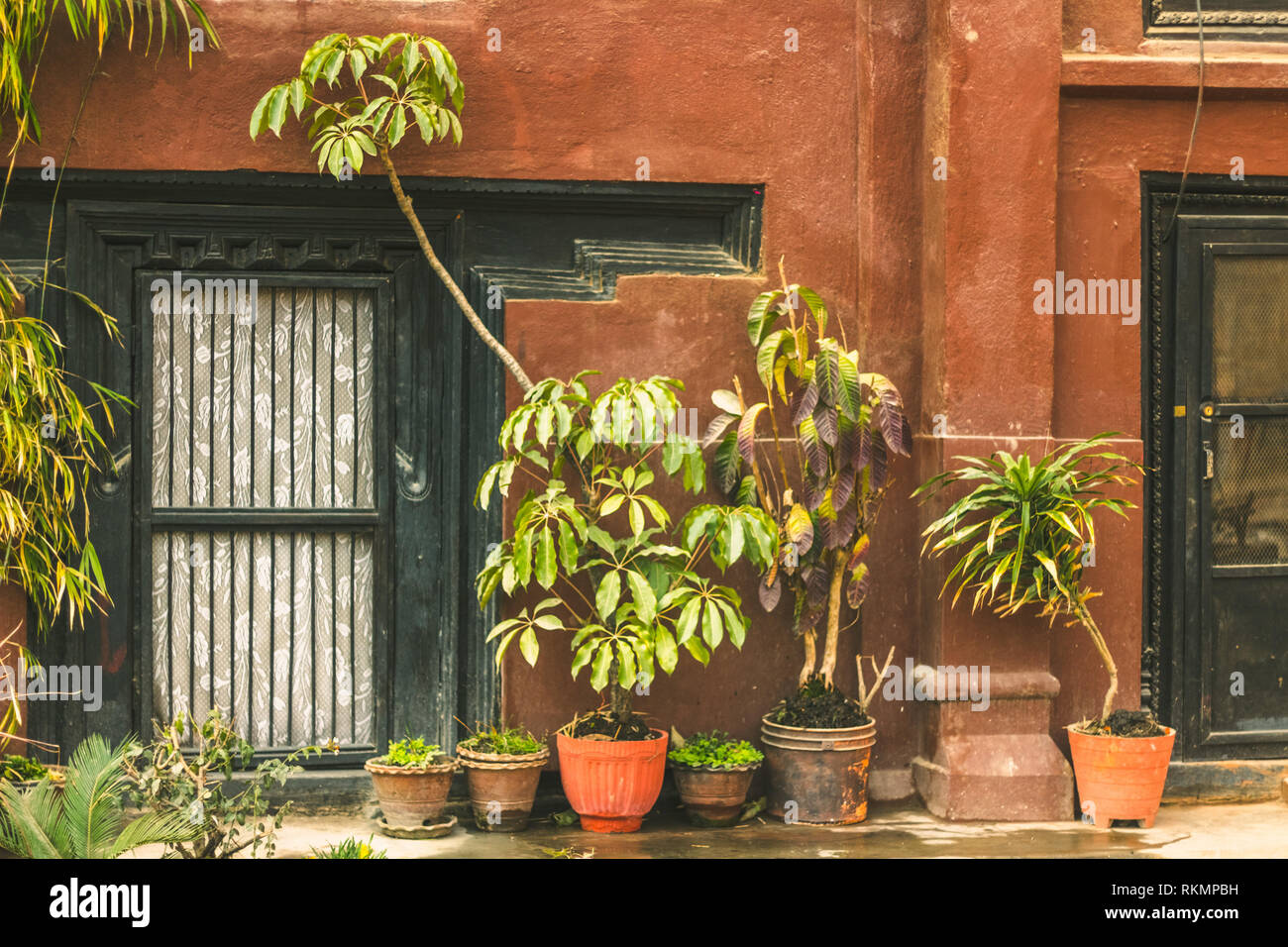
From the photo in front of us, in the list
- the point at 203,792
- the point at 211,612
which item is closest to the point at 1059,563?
the point at 203,792

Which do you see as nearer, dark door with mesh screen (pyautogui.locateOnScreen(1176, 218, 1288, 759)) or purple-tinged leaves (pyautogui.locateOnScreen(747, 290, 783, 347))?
purple-tinged leaves (pyautogui.locateOnScreen(747, 290, 783, 347))

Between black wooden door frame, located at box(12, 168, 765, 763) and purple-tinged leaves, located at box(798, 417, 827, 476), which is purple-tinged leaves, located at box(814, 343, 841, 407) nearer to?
purple-tinged leaves, located at box(798, 417, 827, 476)

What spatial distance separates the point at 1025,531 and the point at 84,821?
3.60 m

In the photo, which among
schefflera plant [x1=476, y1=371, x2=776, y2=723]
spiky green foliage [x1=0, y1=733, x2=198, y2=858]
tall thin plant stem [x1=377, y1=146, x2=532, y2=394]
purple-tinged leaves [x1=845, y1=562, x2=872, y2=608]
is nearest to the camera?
spiky green foliage [x1=0, y1=733, x2=198, y2=858]

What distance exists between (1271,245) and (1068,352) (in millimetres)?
1084

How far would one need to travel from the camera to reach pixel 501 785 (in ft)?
17.9

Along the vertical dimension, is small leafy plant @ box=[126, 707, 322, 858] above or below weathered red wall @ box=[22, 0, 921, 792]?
below

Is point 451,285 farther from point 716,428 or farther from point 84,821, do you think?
point 84,821

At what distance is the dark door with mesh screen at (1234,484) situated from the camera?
6.12 meters

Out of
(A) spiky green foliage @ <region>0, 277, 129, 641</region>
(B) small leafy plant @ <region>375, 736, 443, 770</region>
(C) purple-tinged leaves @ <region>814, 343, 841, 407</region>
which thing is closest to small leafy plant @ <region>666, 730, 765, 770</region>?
(B) small leafy plant @ <region>375, 736, 443, 770</region>

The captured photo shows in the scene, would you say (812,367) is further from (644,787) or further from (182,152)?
(182,152)

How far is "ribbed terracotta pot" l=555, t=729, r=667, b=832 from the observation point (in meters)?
5.40

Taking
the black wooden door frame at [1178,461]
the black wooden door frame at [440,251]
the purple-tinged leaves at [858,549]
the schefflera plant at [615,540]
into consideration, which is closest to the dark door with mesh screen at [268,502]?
the black wooden door frame at [440,251]

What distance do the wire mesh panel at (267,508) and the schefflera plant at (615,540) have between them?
2.47ft
